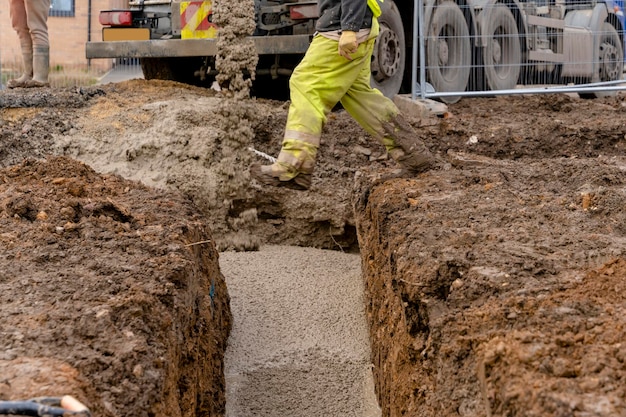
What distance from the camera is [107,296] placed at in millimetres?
3238

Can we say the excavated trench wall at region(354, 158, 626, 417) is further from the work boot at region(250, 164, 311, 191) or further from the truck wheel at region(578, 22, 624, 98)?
the truck wheel at region(578, 22, 624, 98)

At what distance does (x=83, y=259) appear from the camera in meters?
3.78

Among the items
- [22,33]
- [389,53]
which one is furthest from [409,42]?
[22,33]

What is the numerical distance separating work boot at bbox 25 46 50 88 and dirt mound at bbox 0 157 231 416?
3386 millimetres

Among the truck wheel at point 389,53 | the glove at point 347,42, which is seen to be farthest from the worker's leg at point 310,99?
the truck wheel at point 389,53

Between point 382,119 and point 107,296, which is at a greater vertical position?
point 382,119

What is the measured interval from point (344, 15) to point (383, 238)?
131 cm

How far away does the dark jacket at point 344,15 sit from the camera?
509 centimetres

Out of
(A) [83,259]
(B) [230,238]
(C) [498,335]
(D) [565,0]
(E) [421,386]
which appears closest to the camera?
(C) [498,335]

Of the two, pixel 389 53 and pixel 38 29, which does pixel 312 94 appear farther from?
pixel 38 29

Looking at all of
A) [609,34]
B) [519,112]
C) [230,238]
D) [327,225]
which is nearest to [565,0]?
[609,34]

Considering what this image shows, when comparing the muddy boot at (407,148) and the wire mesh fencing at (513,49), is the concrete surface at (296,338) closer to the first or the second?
the muddy boot at (407,148)

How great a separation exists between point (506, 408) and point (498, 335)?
1.41 feet

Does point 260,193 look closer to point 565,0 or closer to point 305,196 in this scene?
point 305,196
